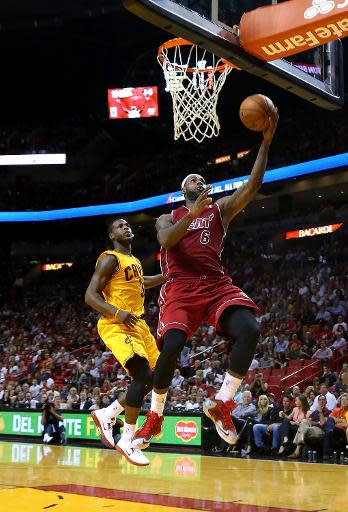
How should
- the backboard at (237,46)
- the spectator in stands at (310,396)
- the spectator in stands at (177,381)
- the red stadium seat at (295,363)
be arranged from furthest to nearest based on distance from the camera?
the spectator in stands at (177,381) < the red stadium seat at (295,363) < the spectator in stands at (310,396) < the backboard at (237,46)

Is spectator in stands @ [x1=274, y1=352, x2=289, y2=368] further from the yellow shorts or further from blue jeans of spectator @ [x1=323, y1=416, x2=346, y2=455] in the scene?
the yellow shorts

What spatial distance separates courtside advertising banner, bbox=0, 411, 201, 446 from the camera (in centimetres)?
1305

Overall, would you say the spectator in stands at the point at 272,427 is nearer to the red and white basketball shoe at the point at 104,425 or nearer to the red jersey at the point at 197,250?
the red and white basketball shoe at the point at 104,425

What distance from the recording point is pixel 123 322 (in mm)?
5730

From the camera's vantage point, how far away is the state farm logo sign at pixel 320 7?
6.07 metres

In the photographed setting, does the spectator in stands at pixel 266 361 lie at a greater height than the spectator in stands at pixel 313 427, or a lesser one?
greater

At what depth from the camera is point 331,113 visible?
21719mm

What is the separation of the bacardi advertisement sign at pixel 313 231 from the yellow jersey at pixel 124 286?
54.1 feet

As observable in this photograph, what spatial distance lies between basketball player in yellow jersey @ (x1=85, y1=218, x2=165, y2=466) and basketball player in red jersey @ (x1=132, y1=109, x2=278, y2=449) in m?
0.70

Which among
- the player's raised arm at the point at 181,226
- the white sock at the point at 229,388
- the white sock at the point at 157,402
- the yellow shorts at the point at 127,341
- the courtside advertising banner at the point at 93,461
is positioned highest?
the player's raised arm at the point at 181,226

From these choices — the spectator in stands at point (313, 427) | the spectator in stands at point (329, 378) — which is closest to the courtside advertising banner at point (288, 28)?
the spectator in stands at point (313, 427)

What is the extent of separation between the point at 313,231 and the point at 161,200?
5374 millimetres

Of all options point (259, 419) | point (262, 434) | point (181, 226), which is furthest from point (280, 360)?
point (181, 226)

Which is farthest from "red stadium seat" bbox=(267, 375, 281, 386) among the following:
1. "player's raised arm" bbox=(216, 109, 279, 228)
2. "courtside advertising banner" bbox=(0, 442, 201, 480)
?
"player's raised arm" bbox=(216, 109, 279, 228)
